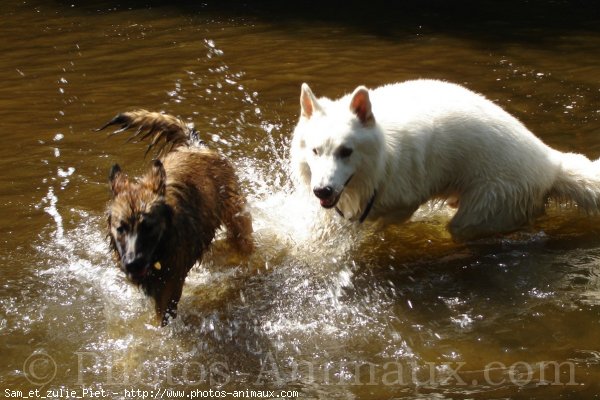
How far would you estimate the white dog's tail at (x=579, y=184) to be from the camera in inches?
240

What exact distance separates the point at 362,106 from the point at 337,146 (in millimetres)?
377

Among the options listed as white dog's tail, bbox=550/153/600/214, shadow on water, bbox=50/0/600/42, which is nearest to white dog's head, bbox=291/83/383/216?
white dog's tail, bbox=550/153/600/214

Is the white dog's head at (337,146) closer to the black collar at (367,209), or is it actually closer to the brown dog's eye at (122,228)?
the black collar at (367,209)

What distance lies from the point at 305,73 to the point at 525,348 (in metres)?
6.25

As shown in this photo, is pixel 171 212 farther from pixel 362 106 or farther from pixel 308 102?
pixel 362 106

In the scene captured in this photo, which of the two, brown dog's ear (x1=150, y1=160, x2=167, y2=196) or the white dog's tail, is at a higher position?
brown dog's ear (x1=150, y1=160, x2=167, y2=196)

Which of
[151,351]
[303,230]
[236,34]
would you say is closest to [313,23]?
[236,34]

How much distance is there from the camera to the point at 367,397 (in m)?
4.28

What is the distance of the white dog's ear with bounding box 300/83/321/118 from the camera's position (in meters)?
5.57

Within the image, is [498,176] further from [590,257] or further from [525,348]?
[525,348]

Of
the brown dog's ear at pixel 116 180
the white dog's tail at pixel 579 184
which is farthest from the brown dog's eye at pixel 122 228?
the white dog's tail at pixel 579 184

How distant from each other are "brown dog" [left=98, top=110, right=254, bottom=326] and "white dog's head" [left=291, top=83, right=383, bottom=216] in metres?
0.71

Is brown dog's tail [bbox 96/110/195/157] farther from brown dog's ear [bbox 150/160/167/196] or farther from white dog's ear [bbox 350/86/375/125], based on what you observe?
white dog's ear [bbox 350/86/375/125]

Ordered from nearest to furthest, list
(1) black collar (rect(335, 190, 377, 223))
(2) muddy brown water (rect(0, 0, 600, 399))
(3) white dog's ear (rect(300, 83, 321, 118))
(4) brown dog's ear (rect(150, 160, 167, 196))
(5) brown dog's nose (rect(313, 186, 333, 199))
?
(2) muddy brown water (rect(0, 0, 600, 399))
(4) brown dog's ear (rect(150, 160, 167, 196))
(5) brown dog's nose (rect(313, 186, 333, 199))
(3) white dog's ear (rect(300, 83, 321, 118))
(1) black collar (rect(335, 190, 377, 223))
